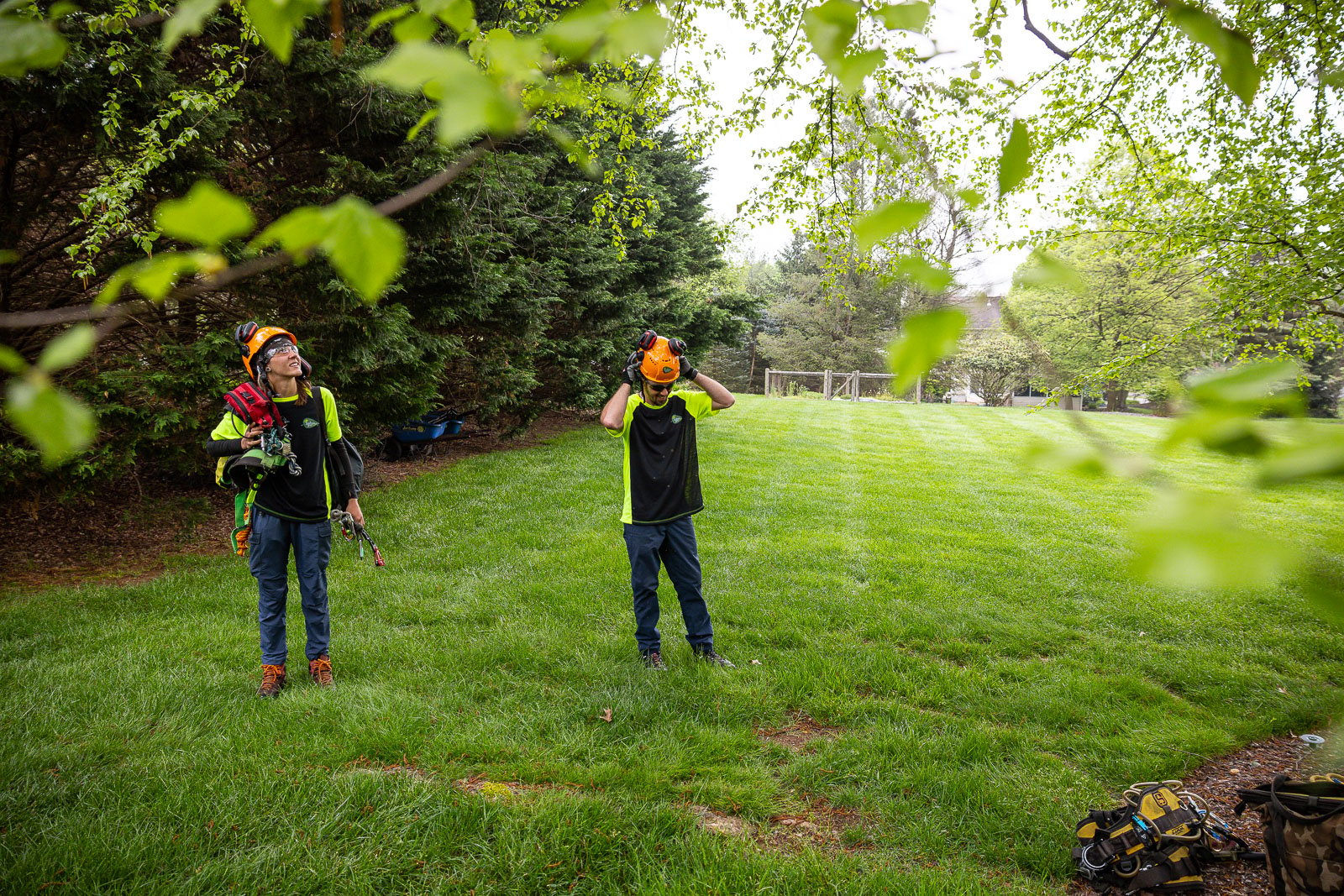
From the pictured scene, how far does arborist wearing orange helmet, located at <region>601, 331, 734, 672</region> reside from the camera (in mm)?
4289

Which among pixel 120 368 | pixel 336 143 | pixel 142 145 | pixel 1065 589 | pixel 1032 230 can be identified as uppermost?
pixel 336 143

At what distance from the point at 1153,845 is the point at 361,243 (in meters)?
3.51

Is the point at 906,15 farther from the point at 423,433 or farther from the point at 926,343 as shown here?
the point at 423,433

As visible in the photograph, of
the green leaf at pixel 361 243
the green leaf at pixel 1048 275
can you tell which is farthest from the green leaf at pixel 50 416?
the green leaf at pixel 1048 275

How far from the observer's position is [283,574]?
4.02 metres

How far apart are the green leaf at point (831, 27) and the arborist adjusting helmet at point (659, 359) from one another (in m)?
3.11

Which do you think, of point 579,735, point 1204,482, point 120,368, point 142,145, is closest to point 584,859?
point 579,735

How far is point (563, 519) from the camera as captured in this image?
7895 millimetres

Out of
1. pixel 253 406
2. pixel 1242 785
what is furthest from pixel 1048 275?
pixel 253 406

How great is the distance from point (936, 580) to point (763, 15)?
5146 millimetres

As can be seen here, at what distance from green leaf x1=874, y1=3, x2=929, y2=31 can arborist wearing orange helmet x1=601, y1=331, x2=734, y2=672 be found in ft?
10.2

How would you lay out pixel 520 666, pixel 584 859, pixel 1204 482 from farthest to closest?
pixel 1204 482 → pixel 520 666 → pixel 584 859

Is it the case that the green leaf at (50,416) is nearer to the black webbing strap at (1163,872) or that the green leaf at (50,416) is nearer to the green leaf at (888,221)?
the green leaf at (888,221)

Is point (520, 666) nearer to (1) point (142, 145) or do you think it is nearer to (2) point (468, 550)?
(2) point (468, 550)
